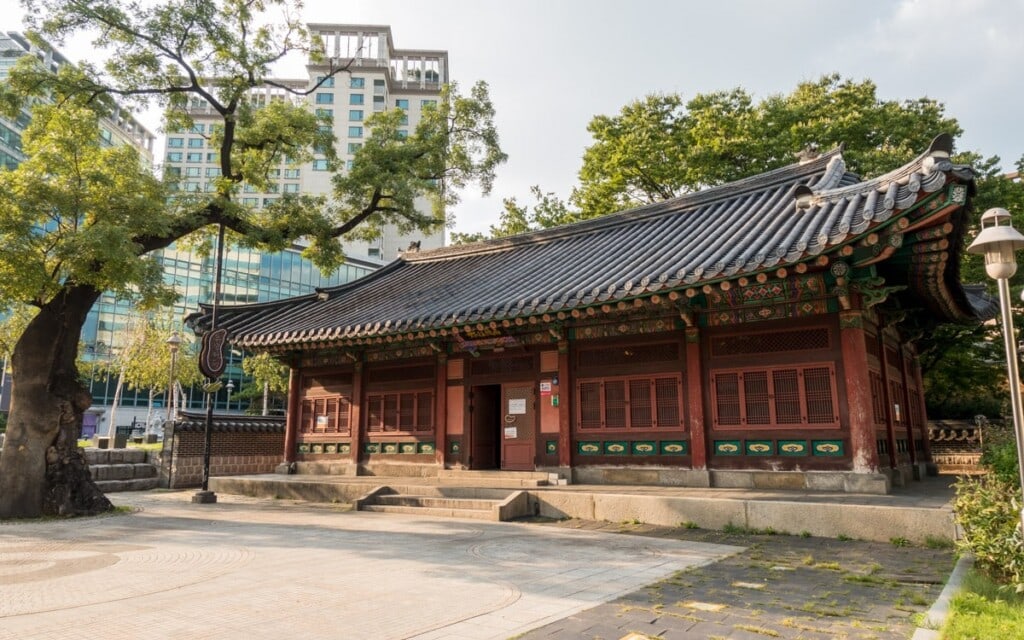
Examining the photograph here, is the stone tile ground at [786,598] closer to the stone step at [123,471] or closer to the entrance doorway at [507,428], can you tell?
the entrance doorway at [507,428]

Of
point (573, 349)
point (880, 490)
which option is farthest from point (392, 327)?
point (880, 490)

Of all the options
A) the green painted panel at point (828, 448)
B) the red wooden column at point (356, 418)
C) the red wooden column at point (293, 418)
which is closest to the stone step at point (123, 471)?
the red wooden column at point (293, 418)

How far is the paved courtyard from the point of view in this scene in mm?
4734

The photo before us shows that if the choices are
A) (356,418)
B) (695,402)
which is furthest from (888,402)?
(356,418)

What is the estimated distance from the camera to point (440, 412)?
50.3 feet

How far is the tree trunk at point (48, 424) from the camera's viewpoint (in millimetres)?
11406

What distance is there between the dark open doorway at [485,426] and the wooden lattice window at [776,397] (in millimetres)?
5483

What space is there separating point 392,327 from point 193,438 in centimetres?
978

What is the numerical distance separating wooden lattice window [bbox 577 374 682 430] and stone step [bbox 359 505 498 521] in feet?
10.3

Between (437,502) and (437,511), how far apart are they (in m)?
0.38

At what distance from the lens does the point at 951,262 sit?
1110 cm

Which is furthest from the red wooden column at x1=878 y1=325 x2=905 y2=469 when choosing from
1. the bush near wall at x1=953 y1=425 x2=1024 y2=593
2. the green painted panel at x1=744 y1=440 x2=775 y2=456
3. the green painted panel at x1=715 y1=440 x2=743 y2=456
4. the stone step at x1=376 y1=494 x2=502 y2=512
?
the stone step at x1=376 y1=494 x2=502 y2=512

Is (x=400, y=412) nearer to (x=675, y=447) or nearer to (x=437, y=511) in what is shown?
(x=437, y=511)

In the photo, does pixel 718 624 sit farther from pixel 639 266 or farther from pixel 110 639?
pixel 639 266
